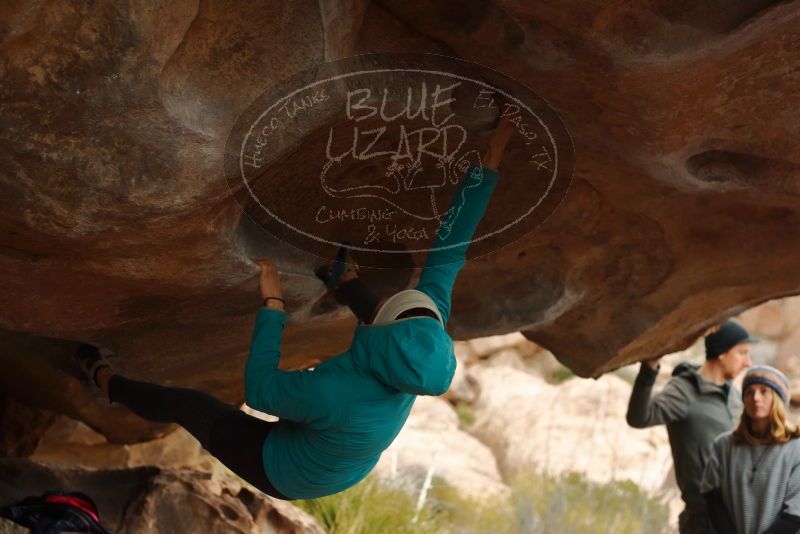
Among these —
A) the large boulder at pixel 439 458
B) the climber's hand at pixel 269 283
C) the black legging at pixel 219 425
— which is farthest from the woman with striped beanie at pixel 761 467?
the large boulder at pixel 439 458

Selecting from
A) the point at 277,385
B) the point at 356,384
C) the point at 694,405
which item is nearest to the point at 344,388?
the point at 356,384

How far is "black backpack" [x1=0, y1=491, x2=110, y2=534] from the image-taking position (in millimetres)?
3047

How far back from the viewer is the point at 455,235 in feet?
8.91

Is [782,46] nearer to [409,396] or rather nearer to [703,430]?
[409,396]

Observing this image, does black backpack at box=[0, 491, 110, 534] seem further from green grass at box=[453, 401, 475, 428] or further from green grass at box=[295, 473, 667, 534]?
green grass at box=[453, 401, 475, 428]

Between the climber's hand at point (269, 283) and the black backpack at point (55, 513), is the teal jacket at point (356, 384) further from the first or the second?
the black backpack at point (55, 513)

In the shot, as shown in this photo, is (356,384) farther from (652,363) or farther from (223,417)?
(652,363)

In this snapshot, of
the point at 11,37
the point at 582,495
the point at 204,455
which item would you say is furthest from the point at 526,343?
the point at 11,37

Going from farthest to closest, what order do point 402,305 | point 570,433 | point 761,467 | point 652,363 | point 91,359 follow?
1. point 570,433
2. point 652,363
3. point 761,467
4. point 91,359
5. point 402,305

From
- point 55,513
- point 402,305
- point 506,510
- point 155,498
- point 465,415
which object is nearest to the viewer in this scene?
point 402,305

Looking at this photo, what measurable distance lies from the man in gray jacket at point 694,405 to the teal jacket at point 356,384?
7.60 ft

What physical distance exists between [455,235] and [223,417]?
0.92 metres

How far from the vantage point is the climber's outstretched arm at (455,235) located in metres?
2.70

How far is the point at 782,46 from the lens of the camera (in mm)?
2369
